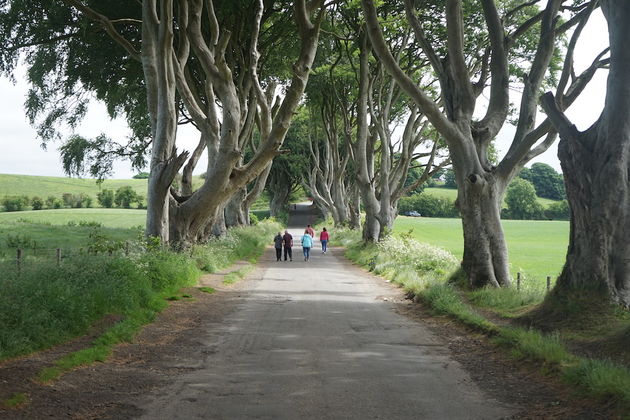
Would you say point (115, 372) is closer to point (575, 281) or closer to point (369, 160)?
point (575, 281)

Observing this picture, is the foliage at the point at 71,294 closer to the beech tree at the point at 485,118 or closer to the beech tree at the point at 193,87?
the beech tree at the point at 193,87

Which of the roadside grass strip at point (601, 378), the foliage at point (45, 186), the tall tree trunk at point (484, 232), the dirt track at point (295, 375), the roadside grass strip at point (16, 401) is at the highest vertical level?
the foliage at point (45, 186)

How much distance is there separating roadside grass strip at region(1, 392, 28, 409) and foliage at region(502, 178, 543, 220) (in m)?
103

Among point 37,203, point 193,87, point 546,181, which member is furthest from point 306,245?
point 546,181

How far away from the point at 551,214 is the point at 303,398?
105 meters

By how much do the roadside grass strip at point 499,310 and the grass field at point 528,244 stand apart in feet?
14.8

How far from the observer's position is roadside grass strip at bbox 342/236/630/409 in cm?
598

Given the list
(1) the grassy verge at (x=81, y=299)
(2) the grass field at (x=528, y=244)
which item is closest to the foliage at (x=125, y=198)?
(2) the grass field at (x=528, y=244)

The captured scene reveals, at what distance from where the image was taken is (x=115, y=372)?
7.08 metres

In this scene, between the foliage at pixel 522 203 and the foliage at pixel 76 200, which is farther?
the foliage at pixel 522 203

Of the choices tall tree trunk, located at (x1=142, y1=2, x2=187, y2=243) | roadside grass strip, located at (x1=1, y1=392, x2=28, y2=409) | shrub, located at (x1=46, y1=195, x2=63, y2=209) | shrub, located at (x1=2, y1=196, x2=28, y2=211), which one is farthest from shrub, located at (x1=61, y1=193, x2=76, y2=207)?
roadside grass strip, located at (x1=1, y1=392, x2=28, y2=409)

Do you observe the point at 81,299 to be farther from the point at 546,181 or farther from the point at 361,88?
the point at 546,181

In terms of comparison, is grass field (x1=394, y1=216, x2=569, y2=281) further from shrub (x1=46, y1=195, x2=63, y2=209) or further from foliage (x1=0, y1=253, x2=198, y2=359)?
shrub (x1=46, y1=195, x2=63, y2=209)

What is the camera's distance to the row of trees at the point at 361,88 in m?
8.87
